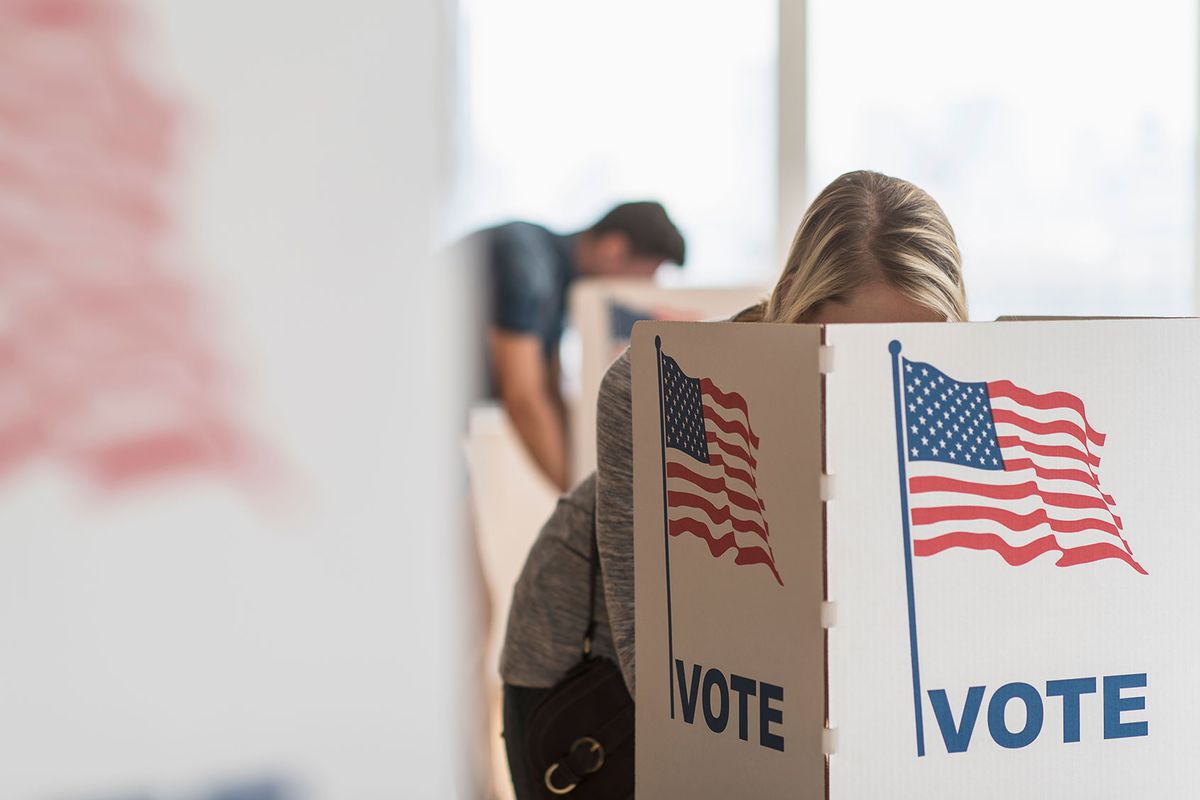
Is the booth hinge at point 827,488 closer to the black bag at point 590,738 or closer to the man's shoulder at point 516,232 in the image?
the black bag at point 590,738

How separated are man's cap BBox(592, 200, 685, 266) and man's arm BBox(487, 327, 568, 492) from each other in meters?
0.35

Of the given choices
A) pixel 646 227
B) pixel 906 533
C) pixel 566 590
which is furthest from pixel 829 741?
pixel 646 227

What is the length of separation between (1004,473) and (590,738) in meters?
0.50

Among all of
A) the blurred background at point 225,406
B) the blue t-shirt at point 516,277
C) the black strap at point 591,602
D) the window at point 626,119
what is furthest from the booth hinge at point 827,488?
the window at point 626,119

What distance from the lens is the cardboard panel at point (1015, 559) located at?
694mm

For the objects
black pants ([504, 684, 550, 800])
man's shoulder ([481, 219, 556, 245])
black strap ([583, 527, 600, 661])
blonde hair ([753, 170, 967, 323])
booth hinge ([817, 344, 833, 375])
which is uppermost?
man's shoulder ([481, 219, 556, 245])

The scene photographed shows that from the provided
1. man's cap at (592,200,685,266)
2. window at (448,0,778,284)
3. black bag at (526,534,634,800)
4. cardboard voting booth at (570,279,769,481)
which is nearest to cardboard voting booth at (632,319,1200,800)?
black bag at (526,534,634,800)

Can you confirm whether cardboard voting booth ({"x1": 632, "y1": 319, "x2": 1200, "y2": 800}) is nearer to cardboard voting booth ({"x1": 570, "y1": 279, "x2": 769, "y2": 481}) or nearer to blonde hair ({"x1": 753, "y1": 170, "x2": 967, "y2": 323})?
blonde hair ({"x1": 753, "y1": 170, "x2": 967, "y2": 323})

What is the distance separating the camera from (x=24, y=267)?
1542mm

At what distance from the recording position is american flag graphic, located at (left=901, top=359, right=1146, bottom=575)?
70 centimetres

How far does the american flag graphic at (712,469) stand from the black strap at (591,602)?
223 mm

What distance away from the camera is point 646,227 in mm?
2953

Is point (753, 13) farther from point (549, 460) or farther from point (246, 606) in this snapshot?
point (246, 606)

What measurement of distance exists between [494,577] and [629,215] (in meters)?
1.16
